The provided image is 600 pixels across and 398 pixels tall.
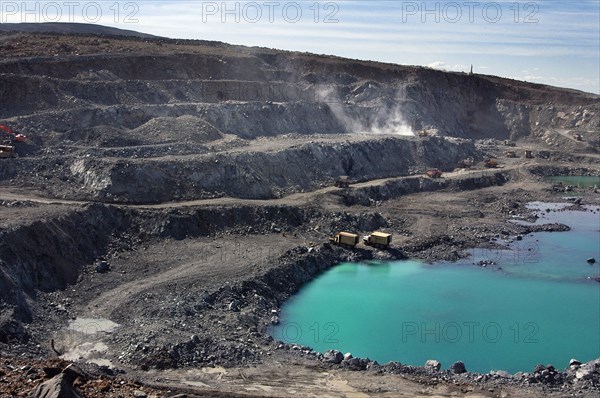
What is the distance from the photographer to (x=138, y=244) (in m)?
30.8

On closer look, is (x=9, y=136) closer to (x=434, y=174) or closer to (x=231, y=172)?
(x=231, y=172)

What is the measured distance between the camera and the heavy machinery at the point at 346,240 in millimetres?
34312

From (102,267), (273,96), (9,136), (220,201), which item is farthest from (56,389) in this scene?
(273,96)

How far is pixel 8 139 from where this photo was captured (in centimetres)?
3653

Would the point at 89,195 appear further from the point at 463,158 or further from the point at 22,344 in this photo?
the point at 463,158

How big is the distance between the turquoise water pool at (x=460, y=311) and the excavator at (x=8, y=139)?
16.7 metres

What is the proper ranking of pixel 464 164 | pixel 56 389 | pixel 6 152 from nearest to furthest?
1. pixel 56 389
2. pixel 6 152
3. pixel 464 164

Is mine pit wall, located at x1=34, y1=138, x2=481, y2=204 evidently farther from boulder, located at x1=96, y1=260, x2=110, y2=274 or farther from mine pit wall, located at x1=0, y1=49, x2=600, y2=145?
boulder, located at x1=96, y1=260, x2=110, y2=274

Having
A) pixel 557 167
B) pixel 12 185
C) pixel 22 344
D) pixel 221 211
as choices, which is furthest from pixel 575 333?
pixel 557 167

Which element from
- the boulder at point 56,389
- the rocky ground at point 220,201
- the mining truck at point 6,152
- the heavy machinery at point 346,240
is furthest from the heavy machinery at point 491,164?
the boulder at point 56,389

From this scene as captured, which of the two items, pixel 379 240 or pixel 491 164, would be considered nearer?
pixel 379 240

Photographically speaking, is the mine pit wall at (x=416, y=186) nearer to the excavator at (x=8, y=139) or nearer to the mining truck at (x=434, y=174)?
the mining truck at (x=434, y=174)

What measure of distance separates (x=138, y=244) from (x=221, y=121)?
58.1 feet

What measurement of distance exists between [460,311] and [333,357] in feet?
26.6
